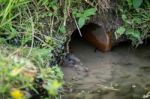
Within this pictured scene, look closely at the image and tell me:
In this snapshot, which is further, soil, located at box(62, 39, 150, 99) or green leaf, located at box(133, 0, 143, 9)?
green leaf, located at box(133, 0, 143, 9)

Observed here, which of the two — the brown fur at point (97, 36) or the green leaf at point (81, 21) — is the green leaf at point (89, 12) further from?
the brown fur at point (97, 36)

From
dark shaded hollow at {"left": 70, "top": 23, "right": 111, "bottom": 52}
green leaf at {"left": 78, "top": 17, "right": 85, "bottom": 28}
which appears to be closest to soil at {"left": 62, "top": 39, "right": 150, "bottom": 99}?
dark shaded hollow at {"left": 70, "top": 23, "right": 111, "bottom": 52}

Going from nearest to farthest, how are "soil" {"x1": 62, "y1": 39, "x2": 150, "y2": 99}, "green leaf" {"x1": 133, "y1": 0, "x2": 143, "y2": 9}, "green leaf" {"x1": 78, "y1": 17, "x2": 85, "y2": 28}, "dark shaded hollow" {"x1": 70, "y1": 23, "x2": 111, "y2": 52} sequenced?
"soil" {"x1": 62, "y1": 39, "x2": 150, "y2": 99} → "green leaf" {"x1": 78, "y1": 17, "x2": 85, "y2": 28} → "green leaf" {"x1": 133, "y1": 0, "x2": 143, "y2": 9} → "dark shaded hollow" {"x1": 70, "y1": 23, "x2": 111, "y2": 52}

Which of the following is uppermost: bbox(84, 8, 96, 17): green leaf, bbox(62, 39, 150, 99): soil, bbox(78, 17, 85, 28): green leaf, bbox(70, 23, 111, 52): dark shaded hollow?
bbox(84, 8, 96, 17): green leaf

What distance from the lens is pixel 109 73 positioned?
3.99m

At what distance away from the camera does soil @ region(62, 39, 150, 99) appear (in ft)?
12.0

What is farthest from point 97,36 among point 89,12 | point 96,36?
point 89,12

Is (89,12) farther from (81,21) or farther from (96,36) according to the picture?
(96,36)

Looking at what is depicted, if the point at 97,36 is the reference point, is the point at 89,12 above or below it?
above

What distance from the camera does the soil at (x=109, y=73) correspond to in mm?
3645

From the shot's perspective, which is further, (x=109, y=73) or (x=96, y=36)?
(x=96, y=36)

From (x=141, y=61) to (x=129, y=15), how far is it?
0.47 m

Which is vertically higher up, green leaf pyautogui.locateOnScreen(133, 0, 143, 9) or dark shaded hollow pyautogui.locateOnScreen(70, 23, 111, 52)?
green leaf pyautogui.locateOnScreen(133, 0, 143, 9)

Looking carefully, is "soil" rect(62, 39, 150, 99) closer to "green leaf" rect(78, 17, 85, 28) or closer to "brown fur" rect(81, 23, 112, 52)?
"brown fur" rect(81, 23, 112, 52)
